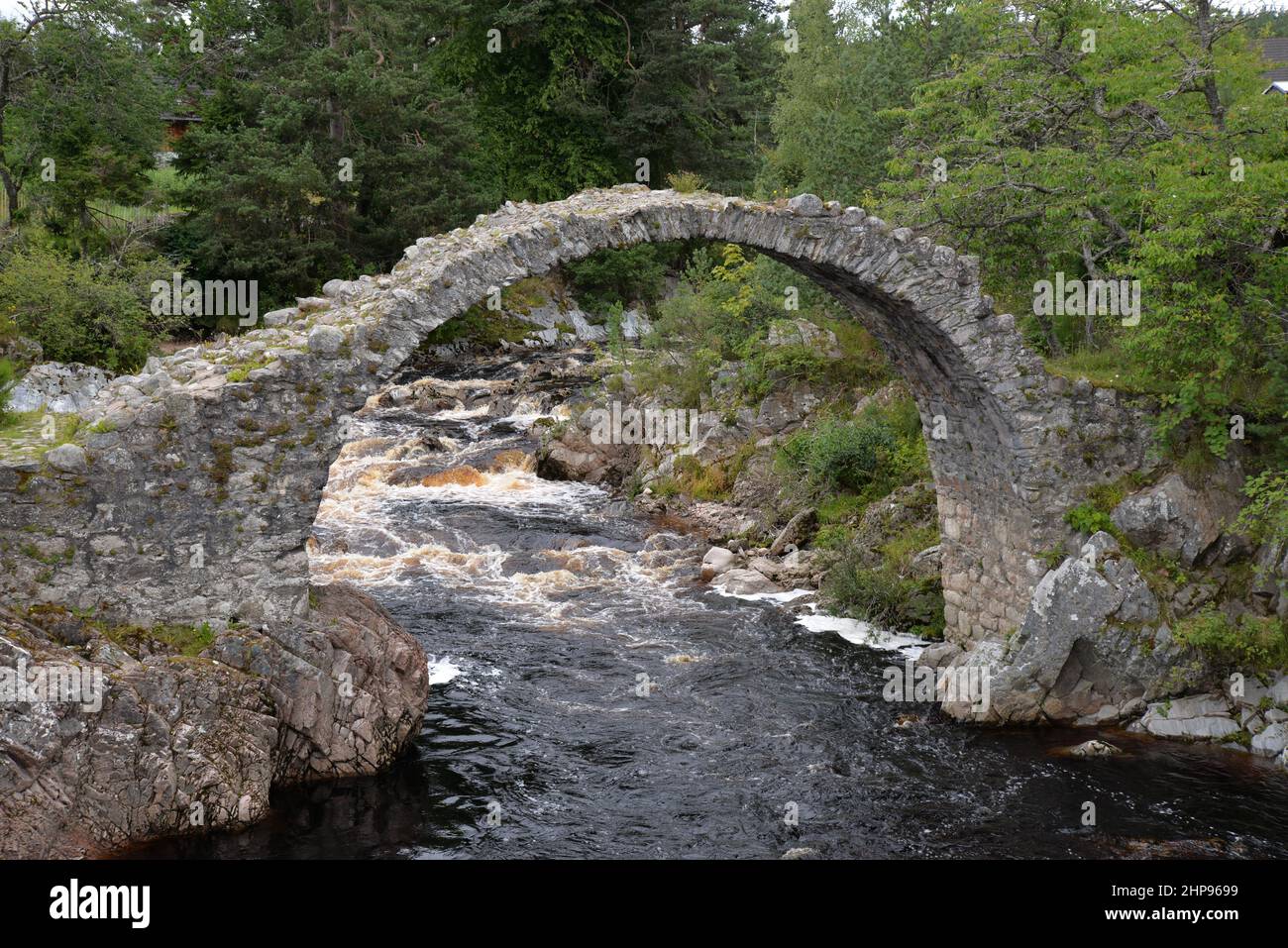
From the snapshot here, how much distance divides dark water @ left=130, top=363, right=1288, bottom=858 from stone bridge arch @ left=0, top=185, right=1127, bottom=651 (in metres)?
2.16

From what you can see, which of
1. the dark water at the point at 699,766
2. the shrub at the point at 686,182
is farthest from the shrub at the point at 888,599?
the shrub at the point at 686,182

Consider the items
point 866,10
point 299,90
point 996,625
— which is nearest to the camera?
point 996,625

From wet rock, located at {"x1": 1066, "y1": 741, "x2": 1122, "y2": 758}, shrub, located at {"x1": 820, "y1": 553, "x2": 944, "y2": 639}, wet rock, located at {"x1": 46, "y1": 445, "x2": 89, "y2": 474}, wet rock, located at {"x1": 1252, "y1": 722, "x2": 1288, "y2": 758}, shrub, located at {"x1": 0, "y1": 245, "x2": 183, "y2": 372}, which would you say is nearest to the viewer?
wet rock, located at {"x1": 46, "y1": 445, "x2": 89, "y2": 474}

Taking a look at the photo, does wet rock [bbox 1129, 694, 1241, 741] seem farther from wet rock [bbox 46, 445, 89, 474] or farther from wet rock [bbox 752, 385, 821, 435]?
wet rock [bbox 46, 445, 89, 474]

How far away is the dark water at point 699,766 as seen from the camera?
31.2 feet

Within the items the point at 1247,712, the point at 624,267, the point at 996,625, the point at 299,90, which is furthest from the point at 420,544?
the point at 624,267

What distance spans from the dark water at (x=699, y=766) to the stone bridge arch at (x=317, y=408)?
2.16 metres

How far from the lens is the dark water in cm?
952

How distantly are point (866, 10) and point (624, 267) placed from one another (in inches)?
518

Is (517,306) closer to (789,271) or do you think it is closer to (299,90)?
(299,90)

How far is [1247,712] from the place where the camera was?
37.0 feet

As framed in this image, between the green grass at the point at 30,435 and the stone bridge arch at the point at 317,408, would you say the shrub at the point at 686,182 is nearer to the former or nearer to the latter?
the stone bridge arch at the point at 317,408

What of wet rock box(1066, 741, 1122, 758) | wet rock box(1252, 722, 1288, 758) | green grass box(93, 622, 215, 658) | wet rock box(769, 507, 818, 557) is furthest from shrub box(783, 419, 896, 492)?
green grass box(93, 622, 215, 658)

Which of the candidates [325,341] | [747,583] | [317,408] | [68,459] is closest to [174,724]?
[68,459]
